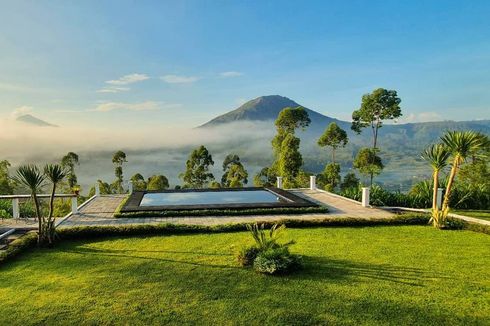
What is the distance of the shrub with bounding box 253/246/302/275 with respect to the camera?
6377 mm

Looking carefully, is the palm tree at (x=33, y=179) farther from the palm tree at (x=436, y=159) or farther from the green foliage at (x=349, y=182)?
the green foliage at (x=349, y=182)

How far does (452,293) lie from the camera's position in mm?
5598

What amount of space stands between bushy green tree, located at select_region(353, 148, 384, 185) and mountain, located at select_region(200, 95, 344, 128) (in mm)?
133672

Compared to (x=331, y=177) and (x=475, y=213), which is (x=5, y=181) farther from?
(x=475, y=213)

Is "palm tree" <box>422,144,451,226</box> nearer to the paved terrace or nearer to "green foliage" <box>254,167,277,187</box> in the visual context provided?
the paved terrace

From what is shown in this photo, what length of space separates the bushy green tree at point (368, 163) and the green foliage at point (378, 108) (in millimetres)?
892

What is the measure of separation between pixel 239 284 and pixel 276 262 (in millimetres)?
824

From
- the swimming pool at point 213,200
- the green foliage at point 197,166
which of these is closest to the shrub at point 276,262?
the swimming pool at point 213,200

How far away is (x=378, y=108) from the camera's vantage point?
20953 mm

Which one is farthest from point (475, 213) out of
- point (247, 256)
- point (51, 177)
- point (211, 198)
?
point (51, 177)

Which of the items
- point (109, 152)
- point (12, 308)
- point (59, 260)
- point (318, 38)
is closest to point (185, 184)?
point (318, 38)

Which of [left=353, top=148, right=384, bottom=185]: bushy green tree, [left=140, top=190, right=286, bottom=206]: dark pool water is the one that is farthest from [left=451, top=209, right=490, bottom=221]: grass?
[left=140, top=190, right=286, bottom=206]: dark pool water

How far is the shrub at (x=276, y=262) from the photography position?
251 inches

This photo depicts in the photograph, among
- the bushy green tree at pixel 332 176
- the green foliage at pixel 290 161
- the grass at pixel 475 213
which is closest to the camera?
the grass at pixel 475 213
